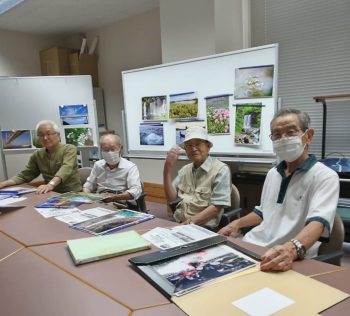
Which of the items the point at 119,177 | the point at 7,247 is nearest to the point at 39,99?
the point at 119,177

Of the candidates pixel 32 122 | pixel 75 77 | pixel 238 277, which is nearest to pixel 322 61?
pixel 238 277

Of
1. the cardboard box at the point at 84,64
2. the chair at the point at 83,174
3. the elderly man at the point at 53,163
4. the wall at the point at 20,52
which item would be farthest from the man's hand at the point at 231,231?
the wall at the point at 20,52

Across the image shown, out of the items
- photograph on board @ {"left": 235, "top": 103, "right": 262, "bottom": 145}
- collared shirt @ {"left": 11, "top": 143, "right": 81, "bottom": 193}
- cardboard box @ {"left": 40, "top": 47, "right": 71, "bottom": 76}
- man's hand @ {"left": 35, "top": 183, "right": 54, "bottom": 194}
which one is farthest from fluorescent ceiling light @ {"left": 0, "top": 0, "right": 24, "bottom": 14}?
photograph on board @ {"left": 235, "top": 103, "right": 262, "bottom": 145}

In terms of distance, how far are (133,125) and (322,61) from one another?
2.12m

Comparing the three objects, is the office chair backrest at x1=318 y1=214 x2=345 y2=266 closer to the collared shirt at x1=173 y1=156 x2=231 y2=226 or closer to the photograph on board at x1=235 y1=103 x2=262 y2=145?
the collared shirt at x1=173 y1=156 x2=231 y2=226

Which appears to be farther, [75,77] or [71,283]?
[75,77]

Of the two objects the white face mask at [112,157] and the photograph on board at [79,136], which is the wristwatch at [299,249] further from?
the photograph on board at [79,136]

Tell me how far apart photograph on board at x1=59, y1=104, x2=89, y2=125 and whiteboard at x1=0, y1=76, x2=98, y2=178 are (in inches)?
1.7

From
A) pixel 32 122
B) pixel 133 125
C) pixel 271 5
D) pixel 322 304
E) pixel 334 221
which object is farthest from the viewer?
pixel 32 122

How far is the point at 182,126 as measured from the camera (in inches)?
125

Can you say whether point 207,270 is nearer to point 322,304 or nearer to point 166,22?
point 322,304

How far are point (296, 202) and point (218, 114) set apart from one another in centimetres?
164

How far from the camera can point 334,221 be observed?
1283 millimetres

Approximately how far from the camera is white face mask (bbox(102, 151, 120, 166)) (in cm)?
247
